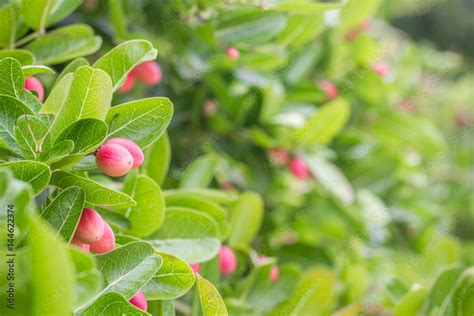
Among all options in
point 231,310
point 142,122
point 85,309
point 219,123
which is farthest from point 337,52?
point 85,309

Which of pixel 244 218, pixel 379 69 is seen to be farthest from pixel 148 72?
pixel 379 69

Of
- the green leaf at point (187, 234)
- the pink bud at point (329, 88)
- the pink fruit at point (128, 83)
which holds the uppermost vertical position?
the pink fruit at point (128, 83)

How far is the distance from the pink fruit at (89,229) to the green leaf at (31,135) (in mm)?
72

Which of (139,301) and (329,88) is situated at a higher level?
(139,301)

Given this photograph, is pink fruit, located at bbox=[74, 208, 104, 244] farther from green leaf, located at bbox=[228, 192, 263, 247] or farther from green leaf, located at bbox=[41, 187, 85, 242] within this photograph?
green leaf, located at bbox=[228, 192, 263, 247]

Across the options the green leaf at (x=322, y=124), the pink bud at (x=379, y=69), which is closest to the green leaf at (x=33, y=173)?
the green leaf at (x=322, y=124)

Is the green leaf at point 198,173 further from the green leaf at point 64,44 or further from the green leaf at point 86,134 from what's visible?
the green leaf at point 86,134

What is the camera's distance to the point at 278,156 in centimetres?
126

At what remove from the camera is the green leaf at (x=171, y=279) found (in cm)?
57

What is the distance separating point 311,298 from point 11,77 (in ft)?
1.57

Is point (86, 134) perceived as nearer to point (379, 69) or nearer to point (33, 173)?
point (33, 173)

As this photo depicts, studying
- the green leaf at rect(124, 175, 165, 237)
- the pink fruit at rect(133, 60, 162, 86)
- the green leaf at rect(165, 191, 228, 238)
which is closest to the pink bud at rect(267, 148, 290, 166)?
the pink fruit at rect(133, 60, 162, 86)

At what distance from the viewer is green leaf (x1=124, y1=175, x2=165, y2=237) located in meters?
0.66

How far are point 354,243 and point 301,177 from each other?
0.26 metres
